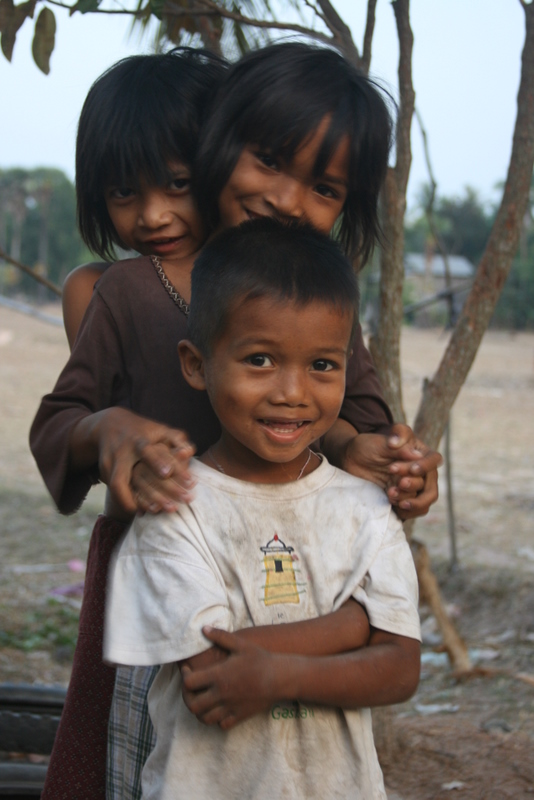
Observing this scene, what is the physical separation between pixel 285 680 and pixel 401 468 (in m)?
0.40

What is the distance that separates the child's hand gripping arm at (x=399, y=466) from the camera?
1396 millimetres

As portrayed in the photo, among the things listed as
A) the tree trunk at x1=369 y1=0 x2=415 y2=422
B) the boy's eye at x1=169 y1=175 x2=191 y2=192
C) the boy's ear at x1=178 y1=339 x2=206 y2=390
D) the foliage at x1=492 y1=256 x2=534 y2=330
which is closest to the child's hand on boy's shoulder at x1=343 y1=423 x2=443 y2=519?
the boy's ear at x1=178 y1=339 x2=206 y2=390

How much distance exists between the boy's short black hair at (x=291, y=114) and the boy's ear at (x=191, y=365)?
0.33 metres

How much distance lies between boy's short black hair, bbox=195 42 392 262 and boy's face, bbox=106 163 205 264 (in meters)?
0.03

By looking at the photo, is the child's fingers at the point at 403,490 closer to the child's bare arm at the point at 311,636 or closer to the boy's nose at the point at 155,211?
the child's bare arm at the point at 311,636

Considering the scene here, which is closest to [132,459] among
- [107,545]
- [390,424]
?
[107,545]

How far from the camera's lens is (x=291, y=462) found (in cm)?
141

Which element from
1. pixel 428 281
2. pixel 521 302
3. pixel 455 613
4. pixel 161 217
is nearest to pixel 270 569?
pixel 161 217

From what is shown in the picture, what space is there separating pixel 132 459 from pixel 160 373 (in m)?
0.34

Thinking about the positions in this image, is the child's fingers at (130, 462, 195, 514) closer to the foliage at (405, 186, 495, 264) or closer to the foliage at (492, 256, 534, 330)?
the foliage at (492, 256, 534, 330)

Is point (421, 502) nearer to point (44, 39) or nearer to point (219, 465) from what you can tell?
point (219, 465)

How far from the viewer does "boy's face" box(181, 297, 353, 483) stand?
4.21 feet

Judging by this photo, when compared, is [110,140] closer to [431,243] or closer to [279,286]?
[279,286]

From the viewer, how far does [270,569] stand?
1.32 metres
